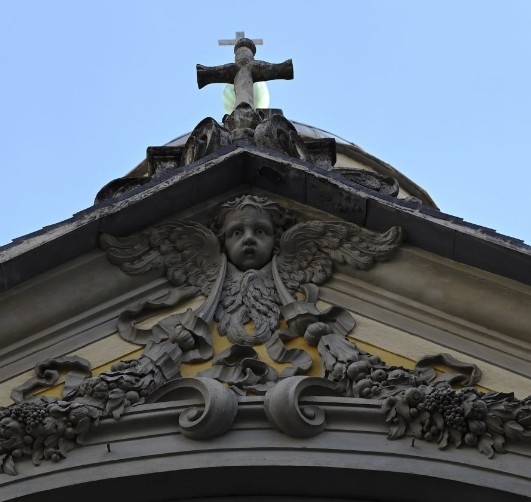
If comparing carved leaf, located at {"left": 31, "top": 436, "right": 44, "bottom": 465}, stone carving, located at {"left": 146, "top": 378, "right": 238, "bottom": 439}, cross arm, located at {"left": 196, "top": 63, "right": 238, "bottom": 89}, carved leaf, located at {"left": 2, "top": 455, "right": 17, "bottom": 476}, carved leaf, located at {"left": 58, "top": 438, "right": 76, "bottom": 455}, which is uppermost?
cross arm, located at {"left": 196, "top": 63, "right": 238, "bottom": 89}

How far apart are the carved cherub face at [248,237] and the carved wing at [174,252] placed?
10 centimetres

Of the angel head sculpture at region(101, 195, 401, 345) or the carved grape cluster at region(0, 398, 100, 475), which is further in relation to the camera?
the angel head sculpture at region(101, 195, 401, 345)

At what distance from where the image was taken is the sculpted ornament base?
5.78 meters

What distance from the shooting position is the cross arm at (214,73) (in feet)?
32.8

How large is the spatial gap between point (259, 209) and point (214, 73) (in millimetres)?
2914

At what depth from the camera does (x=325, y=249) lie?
725 cm

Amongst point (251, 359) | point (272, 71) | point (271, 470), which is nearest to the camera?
point (271, 470)

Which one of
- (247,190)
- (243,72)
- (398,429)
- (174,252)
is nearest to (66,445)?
(398,429)

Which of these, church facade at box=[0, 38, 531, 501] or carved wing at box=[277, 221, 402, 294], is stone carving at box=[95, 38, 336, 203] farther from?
carved wing at box=[277, 221, 402, 294]

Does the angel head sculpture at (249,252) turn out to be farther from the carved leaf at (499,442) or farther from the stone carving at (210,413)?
the carved leaf at (499,442)

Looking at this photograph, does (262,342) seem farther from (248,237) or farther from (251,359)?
(248,237)

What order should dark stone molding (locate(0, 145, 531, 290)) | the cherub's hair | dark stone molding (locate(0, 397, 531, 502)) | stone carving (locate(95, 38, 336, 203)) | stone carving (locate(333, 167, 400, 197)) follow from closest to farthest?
dark stone molding (locate(0, 397, 531, 502)) < dark stone molding (locate(0, 145, 531, 290)) < the cherub's hair < stone carving (locate(333, 167, 400, 197)) < stone carving (locate(95, 38, 336, 203))

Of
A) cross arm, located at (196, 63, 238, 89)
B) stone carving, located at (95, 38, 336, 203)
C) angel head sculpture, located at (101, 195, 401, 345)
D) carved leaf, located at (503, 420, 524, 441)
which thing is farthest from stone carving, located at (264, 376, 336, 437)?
cross arm, located at (196, 63, 238, 89)

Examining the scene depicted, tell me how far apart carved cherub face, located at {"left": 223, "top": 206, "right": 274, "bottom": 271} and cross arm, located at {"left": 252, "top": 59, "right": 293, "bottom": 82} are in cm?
276
